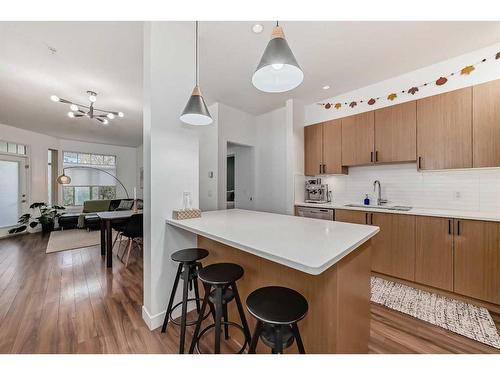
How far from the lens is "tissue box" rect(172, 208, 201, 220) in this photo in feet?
6.14

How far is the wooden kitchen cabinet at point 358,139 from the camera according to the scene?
10.1 feet

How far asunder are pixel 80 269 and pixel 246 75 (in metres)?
3.72

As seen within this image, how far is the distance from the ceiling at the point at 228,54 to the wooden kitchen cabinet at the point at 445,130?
56 cm

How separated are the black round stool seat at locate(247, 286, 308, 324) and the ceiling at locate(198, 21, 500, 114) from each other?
2329 millimetres

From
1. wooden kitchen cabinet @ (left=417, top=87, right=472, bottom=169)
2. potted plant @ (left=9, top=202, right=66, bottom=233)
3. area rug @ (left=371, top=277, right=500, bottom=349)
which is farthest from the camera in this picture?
potted plant @ (left=9, top=202, right=66, bottom=233)

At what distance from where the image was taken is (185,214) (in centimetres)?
191

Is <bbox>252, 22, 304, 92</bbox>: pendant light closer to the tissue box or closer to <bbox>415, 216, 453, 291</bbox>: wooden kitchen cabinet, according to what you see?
the tissue box

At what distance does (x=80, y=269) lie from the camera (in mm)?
3084

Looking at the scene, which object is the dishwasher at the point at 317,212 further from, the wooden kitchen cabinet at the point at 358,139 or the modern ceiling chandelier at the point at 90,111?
the modern ceiling chandelier at the point at 90,111

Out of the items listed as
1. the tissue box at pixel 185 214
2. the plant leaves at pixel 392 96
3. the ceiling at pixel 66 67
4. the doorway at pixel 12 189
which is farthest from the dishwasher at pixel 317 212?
the doorway at pixel 12 189

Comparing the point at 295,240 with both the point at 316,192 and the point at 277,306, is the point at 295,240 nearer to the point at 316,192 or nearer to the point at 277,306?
the point at 277,306

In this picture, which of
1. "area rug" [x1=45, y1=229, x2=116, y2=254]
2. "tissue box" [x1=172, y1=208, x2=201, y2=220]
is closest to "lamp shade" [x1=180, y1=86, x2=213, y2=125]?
"tissue box" [x1=172, y1=208, x2=201, y2=220]

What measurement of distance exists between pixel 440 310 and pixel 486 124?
6.55ft

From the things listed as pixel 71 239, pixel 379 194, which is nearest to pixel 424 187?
pixel 379 194
